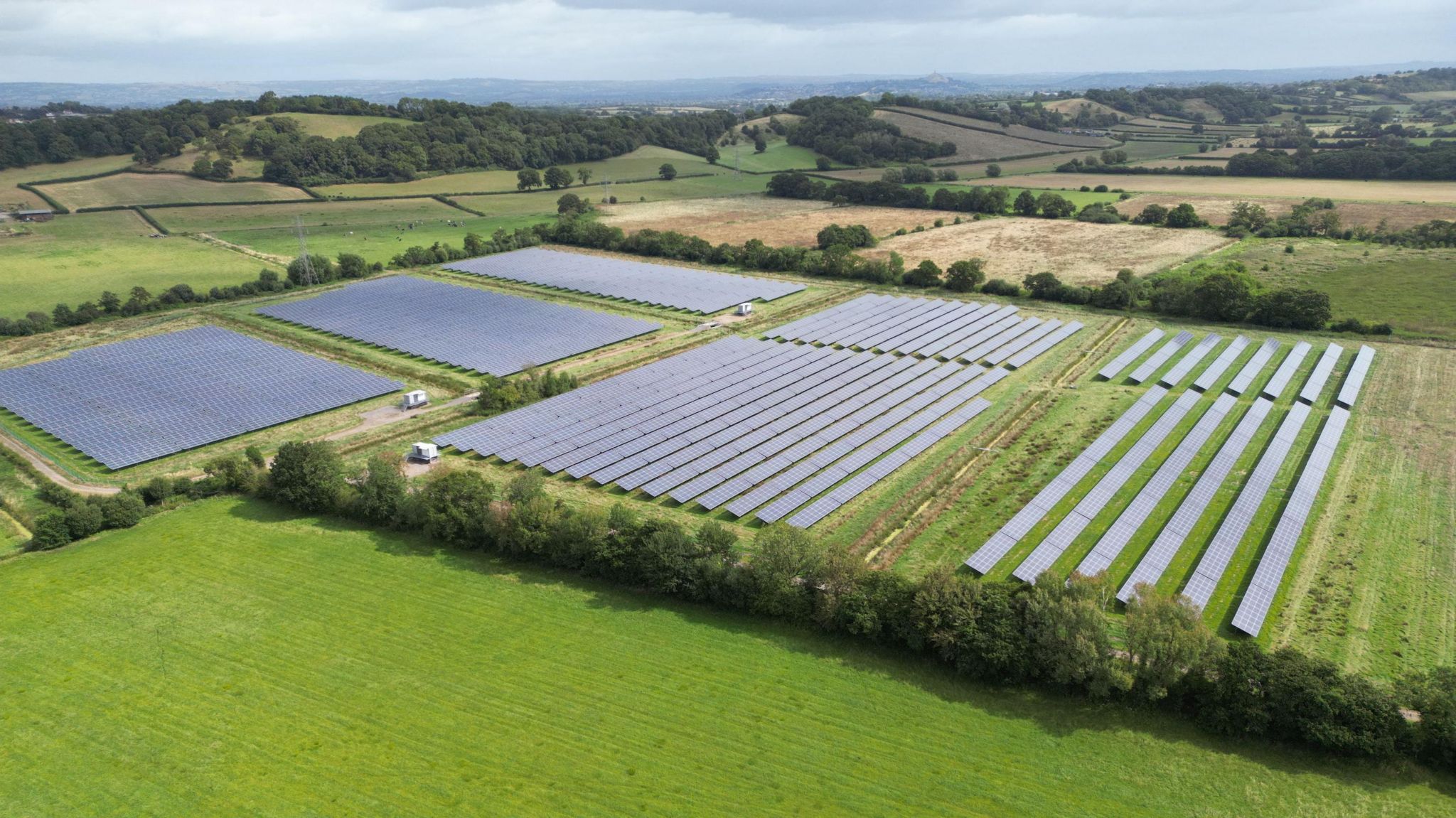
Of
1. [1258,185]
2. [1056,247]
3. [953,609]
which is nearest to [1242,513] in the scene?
[953,609]

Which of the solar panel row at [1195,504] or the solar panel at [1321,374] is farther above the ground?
the solar panel at [1321,374]

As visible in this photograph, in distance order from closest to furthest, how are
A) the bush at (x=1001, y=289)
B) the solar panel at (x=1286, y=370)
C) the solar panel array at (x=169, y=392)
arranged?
the solar panel array at (x=169, y=392)
the solar panel at (x=1286, y=370)
the bush at (x=1001, y=289)

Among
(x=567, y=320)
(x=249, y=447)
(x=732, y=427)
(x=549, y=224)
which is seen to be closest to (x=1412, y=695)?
(x=732, y=427)

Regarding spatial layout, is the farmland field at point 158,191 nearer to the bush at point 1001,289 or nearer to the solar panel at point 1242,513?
the bush at point 1001,289

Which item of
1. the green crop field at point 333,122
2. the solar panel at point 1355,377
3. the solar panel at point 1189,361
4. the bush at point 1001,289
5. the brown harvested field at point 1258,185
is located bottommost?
the solar panel at point 1355,377

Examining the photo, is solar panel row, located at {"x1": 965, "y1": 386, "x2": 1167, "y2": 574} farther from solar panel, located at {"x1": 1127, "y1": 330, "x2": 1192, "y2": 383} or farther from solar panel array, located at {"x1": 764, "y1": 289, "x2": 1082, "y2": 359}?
solar panel array, located at {"x1": 764, "y1": 289, "x2": 1082, "y2": 359}

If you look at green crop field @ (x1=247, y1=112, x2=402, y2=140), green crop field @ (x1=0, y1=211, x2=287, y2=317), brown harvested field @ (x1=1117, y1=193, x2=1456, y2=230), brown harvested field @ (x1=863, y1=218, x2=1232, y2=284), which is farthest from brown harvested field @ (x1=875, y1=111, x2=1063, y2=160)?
green crop field @ (x1=0, y1=211, x2=287, y2=317)

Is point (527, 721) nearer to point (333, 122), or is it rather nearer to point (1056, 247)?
point (1056, 247)

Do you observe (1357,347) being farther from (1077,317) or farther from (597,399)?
(597,399)

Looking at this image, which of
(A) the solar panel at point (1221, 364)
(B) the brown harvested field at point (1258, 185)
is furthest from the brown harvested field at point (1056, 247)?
(B) the brown harvested field at point (1258, 185)
